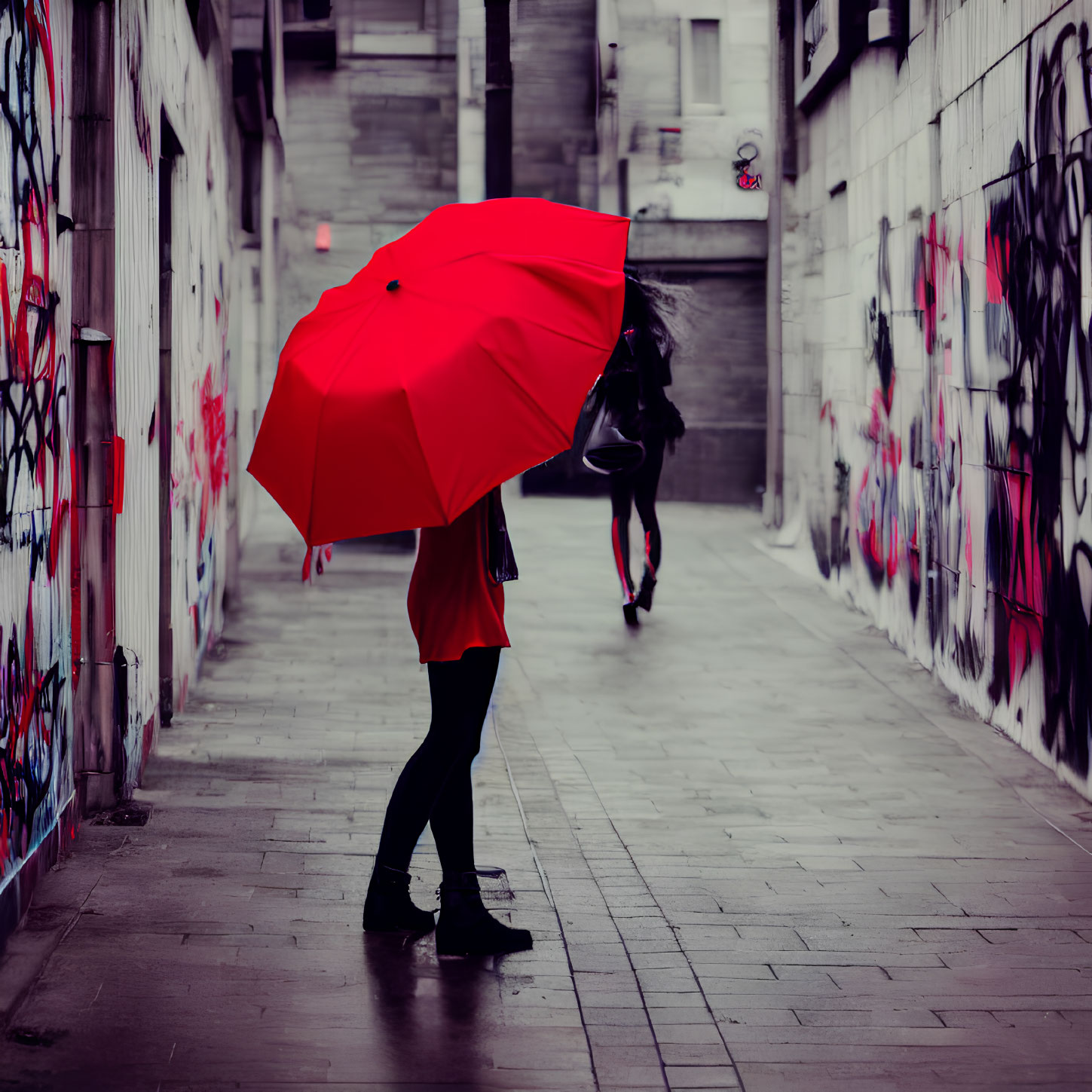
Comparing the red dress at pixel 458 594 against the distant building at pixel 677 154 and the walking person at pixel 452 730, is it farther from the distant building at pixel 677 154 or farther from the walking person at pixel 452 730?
the distant building at pixel 677 154

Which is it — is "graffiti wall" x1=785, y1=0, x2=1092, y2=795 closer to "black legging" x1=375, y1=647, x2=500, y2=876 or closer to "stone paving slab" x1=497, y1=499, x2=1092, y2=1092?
"stone paving slab" x1=497, y1=499, x2=1092, y2=1092

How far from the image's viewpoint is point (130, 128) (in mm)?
5902

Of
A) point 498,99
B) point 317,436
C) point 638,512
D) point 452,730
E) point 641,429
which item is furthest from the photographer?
point 498,99

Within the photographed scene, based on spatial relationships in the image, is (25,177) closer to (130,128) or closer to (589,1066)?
(130,128)

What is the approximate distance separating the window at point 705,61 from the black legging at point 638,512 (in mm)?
12466

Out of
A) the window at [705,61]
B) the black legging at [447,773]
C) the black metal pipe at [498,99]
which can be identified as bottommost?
the black legging at [447,773]

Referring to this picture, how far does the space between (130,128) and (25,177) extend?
1.60m

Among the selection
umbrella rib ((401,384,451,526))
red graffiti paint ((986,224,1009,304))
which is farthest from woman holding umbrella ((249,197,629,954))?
red graffiti paint ((986,224,1009,304))

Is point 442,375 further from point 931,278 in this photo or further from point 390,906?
point 931,278

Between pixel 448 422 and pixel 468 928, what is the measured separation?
4.91 ft

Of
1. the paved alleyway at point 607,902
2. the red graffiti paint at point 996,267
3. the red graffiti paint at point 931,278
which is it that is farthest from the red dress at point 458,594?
the red graffiti paint at point 931,278

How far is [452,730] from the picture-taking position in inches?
172

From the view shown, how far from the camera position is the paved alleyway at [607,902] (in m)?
3.72

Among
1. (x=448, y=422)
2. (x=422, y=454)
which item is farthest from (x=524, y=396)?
(x=422, y=454)
